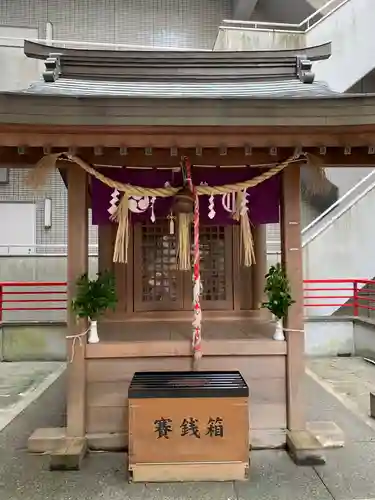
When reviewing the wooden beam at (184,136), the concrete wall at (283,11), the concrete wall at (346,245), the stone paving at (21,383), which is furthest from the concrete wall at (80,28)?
the wooden beam at (184,136)

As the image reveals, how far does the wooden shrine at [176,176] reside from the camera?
3.28 m

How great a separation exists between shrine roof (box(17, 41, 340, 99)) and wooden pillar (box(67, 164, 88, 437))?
53.5 inches

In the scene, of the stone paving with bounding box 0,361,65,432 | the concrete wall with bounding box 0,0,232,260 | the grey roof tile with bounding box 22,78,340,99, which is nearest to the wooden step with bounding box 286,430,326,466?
the stone paving with bounding box 0,361,65,432

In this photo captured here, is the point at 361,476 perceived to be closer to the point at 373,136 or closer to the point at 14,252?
the point at 373,136

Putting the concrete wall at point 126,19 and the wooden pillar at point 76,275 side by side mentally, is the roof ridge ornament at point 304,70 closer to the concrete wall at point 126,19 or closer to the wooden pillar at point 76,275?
the wooden pillar at point 76,275

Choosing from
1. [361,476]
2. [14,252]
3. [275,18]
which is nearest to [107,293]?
[361,476]

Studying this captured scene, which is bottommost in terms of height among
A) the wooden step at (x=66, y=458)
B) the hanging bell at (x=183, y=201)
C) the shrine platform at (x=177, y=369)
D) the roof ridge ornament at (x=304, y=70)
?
the wooden step at (x=66, y=458)

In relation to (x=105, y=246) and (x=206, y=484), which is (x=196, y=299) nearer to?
(x=206, y=484)

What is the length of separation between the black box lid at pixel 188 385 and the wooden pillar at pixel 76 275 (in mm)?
628

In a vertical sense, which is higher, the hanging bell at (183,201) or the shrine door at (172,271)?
the hanging bell at (183,201)

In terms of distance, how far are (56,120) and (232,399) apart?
272cm

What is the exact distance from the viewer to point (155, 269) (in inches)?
217

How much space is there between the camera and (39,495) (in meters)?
3.23

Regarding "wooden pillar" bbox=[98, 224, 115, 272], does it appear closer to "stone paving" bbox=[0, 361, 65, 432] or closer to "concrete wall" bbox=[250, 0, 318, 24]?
"stone paving" bbox=[0, 361, 65, 432]
